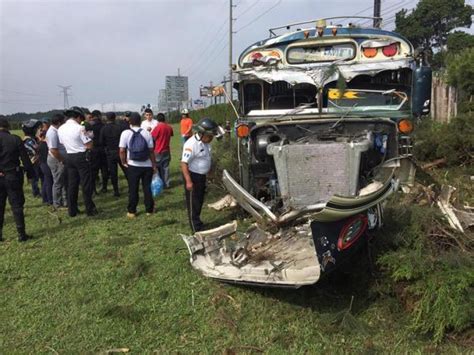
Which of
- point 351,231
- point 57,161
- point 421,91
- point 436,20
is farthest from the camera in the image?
point 436,20

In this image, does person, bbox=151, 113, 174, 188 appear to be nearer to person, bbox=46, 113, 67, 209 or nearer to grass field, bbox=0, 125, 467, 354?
person, bbox=46, 113, 67, 209

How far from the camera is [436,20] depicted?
47.0 m

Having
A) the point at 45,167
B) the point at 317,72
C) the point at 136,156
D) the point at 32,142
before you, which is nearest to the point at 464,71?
the point at 317,72

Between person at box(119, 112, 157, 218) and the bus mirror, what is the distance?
4.09 m

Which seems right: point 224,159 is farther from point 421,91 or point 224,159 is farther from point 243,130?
point 421,91

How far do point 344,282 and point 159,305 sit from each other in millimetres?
1827

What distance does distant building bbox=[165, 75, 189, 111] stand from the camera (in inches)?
3002

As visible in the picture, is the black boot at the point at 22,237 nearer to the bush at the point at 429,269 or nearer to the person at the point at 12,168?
the person at the point at 12,168

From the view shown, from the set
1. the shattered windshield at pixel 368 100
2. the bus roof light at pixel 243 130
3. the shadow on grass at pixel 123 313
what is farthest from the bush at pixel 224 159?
the shadow on grass at pixel 123 313

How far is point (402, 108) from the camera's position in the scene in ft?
20.2

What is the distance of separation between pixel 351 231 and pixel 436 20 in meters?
50.1

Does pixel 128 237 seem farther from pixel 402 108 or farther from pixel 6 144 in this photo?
pixel 402 108

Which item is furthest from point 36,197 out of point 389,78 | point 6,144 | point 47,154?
point 389,78

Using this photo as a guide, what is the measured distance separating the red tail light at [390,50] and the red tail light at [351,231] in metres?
3.29
